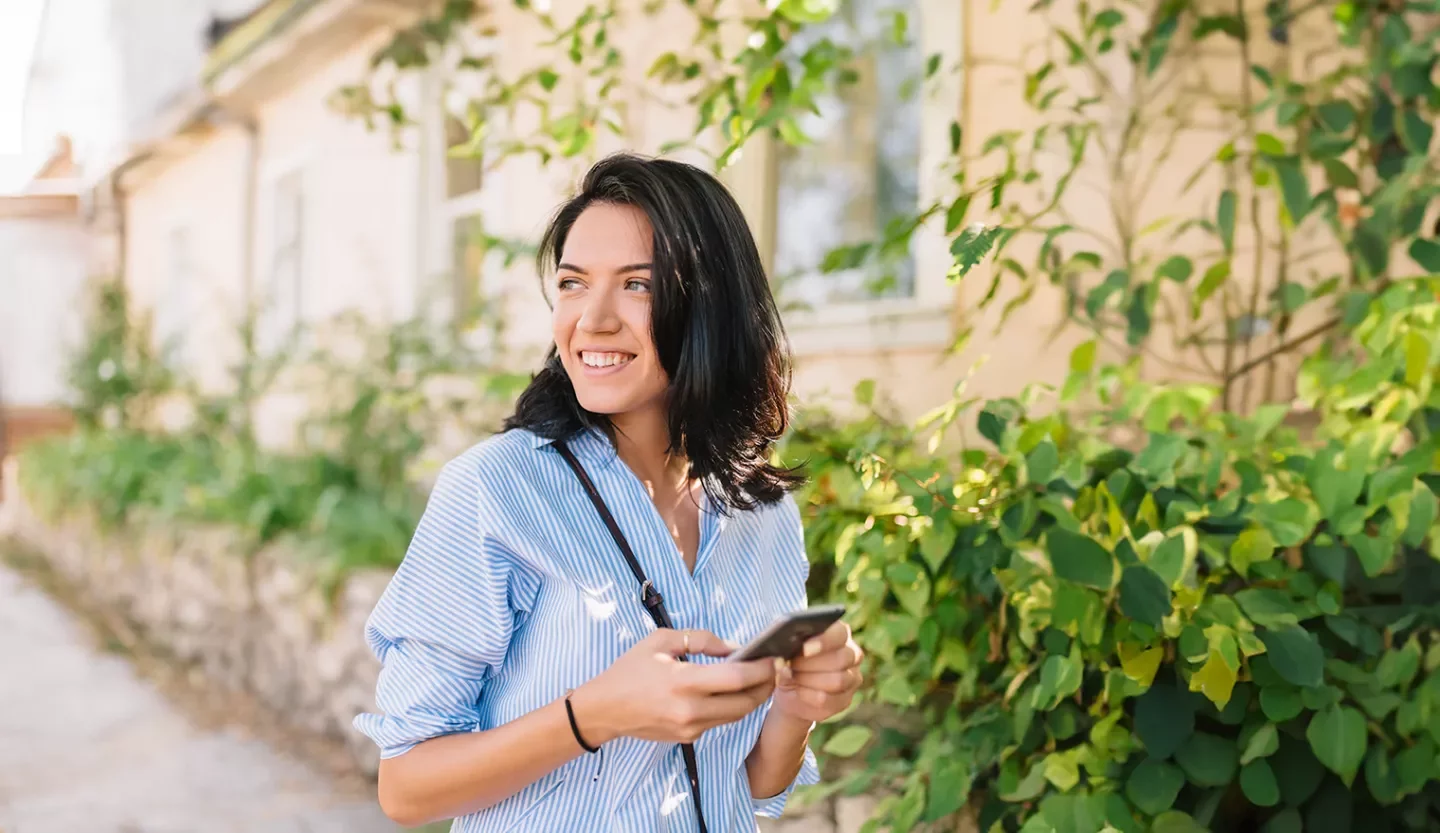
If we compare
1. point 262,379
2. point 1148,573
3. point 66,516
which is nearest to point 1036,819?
point 1148,573

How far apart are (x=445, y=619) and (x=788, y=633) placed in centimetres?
36

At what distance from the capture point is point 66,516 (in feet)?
31.8

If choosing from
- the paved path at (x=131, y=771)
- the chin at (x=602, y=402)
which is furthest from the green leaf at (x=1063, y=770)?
the paved path at (x=131, y=771)

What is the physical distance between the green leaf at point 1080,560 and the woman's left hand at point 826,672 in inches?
22.7

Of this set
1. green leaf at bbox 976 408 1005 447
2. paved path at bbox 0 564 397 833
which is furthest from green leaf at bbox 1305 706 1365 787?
paved path at bbox 0 564 397 833

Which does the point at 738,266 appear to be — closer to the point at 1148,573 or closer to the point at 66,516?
the point at 1148,573

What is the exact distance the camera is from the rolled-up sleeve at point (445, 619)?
1.33 meters

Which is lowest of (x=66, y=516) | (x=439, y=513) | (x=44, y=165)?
(x=66, y=516)

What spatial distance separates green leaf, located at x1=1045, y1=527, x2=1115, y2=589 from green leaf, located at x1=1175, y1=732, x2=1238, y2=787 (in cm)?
45

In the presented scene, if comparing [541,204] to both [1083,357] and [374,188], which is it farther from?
[1083,357]

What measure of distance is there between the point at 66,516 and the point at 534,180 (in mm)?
5752

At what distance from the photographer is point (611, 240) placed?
150 centimetres

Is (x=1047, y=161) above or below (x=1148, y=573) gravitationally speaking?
above

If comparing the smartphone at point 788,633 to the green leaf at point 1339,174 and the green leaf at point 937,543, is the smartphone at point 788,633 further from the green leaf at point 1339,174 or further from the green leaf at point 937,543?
the green leaf at point 1339,174
